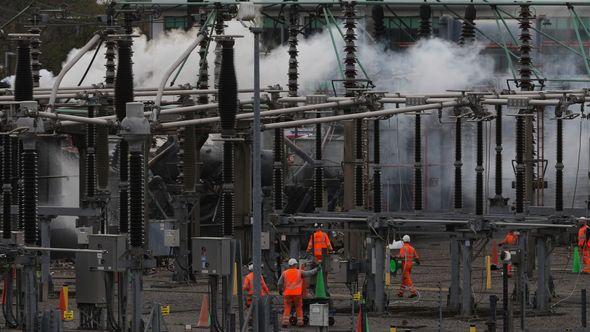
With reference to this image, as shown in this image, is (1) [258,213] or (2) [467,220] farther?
(2) [467,220]

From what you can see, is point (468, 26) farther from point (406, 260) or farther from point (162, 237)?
point (406, 260)

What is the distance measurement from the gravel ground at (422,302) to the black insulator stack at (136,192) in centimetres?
739

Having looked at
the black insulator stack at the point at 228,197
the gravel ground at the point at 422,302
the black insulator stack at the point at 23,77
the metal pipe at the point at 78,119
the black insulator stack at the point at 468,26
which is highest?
the black insulator stack at the point at 468,26

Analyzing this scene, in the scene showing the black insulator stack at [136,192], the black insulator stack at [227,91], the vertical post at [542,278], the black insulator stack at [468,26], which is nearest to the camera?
the black insulator stack at [136,192]

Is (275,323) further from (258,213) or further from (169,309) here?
(169,309)

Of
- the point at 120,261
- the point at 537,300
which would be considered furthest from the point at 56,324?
the point at 537,300

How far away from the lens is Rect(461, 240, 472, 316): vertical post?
39.2m

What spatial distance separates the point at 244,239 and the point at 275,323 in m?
20.1

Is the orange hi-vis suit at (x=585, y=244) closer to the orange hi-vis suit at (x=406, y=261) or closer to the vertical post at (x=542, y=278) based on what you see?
the vertical post at (x=542, y=278)

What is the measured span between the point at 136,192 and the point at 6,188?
245 inches

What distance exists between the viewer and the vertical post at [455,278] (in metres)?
40.2

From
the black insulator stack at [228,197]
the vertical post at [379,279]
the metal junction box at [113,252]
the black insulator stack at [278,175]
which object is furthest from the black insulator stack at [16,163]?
the metal junction box at [113,252]

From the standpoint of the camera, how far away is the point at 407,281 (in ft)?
143

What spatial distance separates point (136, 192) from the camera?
30172 mm
